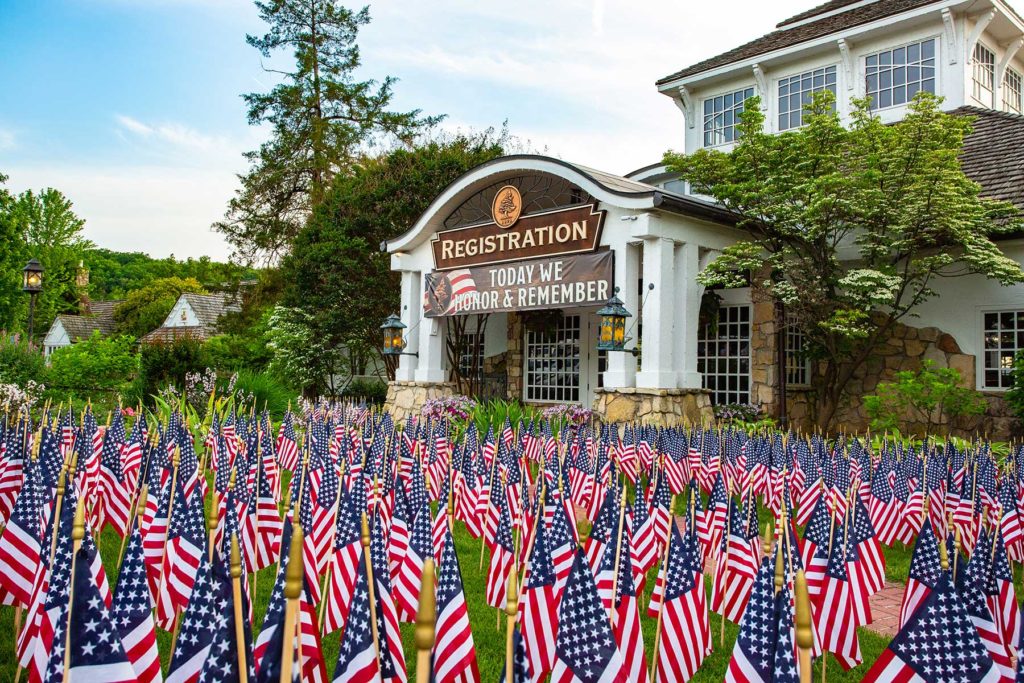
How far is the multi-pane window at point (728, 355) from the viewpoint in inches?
550

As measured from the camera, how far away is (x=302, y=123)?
88.8ft

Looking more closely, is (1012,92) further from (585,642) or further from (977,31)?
(585,642)

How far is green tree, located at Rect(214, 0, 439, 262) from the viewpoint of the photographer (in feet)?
84.8

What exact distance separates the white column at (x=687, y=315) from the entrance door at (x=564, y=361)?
368 cm

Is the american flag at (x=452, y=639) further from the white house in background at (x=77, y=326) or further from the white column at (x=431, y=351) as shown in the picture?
the white house in background at (x=77, y=326)

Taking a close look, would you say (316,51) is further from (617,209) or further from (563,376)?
(617,209)


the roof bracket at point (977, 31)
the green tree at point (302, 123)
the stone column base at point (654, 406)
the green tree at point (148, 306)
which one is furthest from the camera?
the green tree at point (148, 306)

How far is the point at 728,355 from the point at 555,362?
14.1 feet

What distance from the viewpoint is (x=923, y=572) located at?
12.7ft

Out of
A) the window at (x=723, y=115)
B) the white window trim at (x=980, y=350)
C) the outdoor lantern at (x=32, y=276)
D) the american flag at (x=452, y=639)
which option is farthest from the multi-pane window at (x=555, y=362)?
the american flag at (x=452, y=639)

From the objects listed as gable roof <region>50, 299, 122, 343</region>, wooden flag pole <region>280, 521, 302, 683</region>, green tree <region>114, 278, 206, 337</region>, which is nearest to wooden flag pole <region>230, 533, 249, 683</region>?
wooden flag pole <region>280, 521, 302, 683</region>

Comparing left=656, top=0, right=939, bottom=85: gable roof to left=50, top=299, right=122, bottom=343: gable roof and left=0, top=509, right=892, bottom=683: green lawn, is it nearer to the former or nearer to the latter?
left=0, top=509, right=892, bottom=683: green lawn

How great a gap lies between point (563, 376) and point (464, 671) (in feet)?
45.4

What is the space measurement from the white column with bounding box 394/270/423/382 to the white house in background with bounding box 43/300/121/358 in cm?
3714
